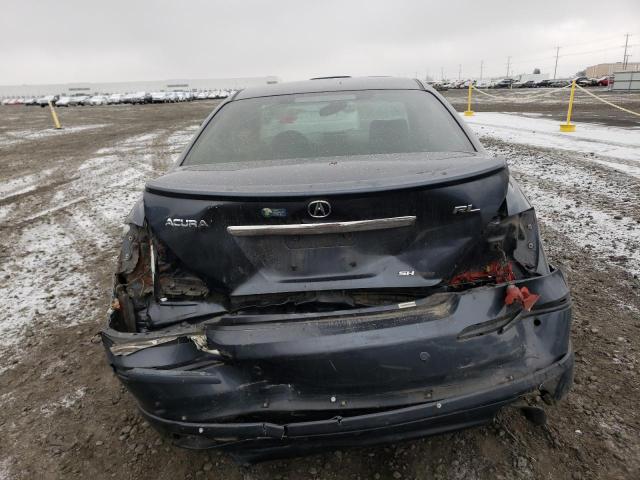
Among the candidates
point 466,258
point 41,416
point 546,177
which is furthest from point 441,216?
point 546,177

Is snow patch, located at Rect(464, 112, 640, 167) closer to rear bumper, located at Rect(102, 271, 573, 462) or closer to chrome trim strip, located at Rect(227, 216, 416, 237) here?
rear bumper, located at Rect(102, 271, 573, 462)

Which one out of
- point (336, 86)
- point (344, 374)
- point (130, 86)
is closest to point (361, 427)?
point (344, 374)

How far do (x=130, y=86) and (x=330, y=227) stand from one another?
121 metres

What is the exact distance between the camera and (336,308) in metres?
1.76

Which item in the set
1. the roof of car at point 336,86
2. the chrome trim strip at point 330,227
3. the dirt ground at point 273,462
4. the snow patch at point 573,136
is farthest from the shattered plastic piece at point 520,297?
the snow patch at point 573,136

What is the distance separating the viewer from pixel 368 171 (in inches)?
72.9

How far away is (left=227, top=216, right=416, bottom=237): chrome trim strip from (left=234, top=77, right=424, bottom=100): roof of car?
1565 millimetres

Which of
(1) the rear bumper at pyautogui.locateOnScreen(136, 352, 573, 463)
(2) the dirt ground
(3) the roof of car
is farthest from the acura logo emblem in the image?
(3) the roof of car

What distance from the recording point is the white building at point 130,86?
98.1m

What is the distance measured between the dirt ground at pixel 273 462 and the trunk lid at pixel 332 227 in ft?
3.12

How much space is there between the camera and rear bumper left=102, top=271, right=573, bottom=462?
1.62 metres

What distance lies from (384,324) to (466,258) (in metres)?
0.46

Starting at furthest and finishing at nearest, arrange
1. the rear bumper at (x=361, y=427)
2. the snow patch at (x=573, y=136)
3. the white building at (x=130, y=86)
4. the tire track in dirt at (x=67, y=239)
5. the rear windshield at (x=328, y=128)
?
1. the white building at (x=130, y=86)
2. the snow patch at (x=573, y=136)
3. the tire track in dirt at (x=67, y=239)
4. the rear windshield at (x=328, y=128)
5. the rear bumper at (x=361, y=427)

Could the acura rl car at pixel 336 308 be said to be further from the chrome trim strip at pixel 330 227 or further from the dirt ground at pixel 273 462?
the dirt ground at pixel 273 462
